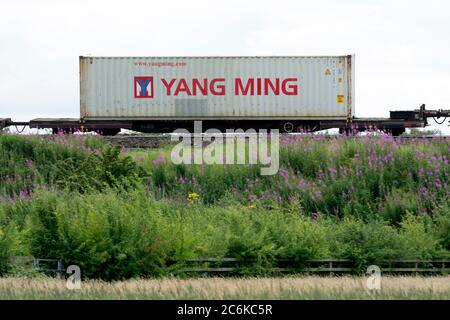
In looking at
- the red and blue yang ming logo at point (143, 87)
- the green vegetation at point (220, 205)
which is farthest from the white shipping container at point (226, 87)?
the green vegetation at point (220, 205)

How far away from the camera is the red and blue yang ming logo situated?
101ft

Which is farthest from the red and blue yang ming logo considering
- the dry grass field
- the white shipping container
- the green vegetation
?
the dry grass field

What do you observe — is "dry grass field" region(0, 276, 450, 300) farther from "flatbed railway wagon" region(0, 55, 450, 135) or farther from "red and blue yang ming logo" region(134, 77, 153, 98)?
"red and blue yang ming logo" region(134, 77, 153, 98)

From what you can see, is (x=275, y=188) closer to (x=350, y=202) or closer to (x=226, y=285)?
(x=350, y=202)

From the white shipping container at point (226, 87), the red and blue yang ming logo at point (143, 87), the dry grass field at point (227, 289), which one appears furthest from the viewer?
the red and blue yang ming logo at point (143, 87)

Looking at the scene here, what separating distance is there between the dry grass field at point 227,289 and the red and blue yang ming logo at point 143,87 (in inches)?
769

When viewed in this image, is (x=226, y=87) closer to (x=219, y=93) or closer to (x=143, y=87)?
(x=219, y=93)

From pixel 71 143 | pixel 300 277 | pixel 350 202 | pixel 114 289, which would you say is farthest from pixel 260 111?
pixel 114 289

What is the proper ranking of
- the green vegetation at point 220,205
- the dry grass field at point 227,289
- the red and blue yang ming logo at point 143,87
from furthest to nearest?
→ the red and blue yang ming logo at point 143,87, the green vegetation at point 220,205, the dry grass field at point 227,289

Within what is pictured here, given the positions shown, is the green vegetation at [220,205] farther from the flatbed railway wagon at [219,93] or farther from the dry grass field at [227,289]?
the flatbed railway wagon at [219,93]

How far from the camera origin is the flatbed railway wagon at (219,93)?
3066 cm

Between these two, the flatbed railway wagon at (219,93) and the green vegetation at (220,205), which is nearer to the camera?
the green vegetation at (220,205)

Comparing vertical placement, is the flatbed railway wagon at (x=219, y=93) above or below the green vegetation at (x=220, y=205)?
above

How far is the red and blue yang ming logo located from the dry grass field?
64.1ft
